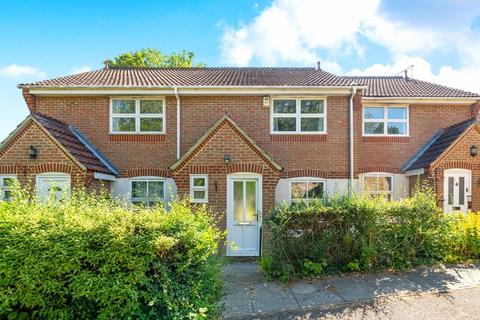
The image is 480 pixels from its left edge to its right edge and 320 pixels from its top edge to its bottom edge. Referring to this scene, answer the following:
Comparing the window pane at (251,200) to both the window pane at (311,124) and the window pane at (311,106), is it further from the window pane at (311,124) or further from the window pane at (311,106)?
the window pane at (311,106)

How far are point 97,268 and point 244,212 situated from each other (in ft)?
21.4

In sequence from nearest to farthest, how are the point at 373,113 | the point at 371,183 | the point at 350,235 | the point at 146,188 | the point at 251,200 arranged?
the point at 350,235 < the point at 251,200 < the point at 146,188 < the point at 371,183 < the point at 373,113

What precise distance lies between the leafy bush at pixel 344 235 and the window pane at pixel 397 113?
6.24 m

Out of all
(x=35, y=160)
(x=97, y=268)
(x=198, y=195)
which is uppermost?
(x=35, y=160)

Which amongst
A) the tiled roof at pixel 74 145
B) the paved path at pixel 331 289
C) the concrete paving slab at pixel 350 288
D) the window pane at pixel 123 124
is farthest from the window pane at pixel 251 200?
the window pane at pixel 123 124

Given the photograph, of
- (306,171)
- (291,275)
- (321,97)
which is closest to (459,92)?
(321,97)

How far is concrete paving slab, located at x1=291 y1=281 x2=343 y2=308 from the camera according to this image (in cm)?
612

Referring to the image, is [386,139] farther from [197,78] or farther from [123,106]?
[123,106]

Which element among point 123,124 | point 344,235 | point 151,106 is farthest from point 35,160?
point 344,235

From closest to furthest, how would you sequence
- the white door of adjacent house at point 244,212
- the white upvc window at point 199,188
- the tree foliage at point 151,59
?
1. the white upvc window at point 199,188
2. the white door of adjacent house at point 244,212
3. the tree foliage at point 151,59

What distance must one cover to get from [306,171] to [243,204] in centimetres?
275

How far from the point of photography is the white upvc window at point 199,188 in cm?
1044

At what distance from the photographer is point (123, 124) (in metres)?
12.4

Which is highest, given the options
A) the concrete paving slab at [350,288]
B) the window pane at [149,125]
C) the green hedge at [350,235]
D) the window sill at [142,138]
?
the window pane at [149,125]
